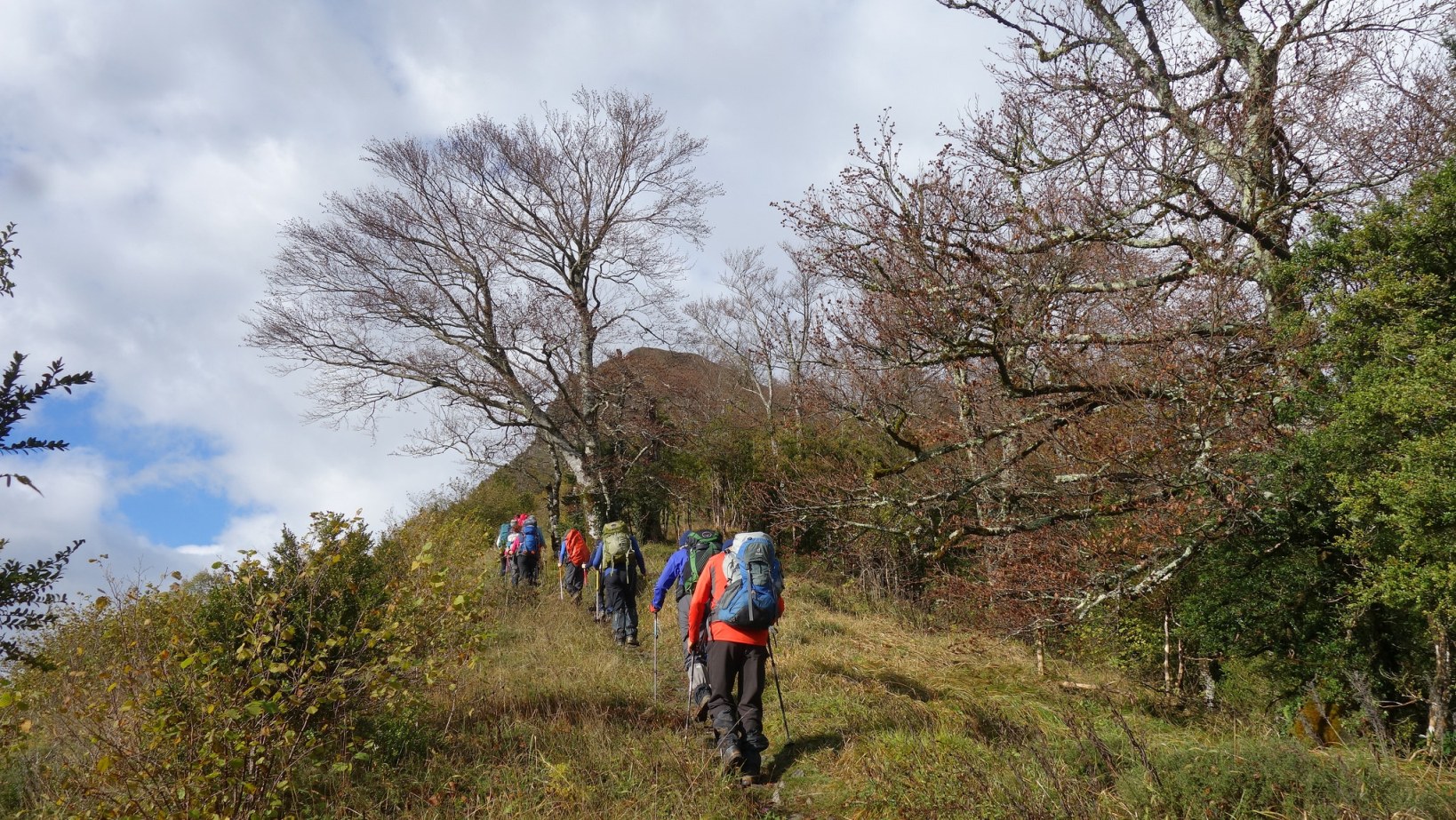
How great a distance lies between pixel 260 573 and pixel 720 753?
10.0ft

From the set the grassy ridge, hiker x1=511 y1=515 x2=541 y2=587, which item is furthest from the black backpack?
hiker x1=511 y1=515 x2=541 y2=587

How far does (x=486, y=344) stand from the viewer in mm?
14922

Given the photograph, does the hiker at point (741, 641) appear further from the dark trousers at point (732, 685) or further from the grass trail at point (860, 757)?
the grass trail at point (860, 757)

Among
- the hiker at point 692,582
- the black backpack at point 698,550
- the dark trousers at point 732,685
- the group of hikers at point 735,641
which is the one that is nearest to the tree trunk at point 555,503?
the hiker at point 692,582

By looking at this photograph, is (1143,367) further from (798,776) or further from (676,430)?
(676,430)

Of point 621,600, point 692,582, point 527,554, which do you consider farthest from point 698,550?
point 527,554

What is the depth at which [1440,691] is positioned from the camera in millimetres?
5223

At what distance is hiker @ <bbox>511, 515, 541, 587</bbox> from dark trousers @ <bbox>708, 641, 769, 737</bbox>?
9.13m

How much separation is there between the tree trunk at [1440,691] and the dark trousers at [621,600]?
721 centimetres

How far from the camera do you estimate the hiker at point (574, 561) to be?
11.0 meters

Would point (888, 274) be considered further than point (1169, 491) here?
Yes

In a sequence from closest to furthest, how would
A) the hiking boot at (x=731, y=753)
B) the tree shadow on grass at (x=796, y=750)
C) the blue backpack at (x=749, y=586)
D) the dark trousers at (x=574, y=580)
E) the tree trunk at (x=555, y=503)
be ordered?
the hiking boot at (x=731, y=753) < the blue backpack at (x=749, y=586) < the tree shadow on grass at (x=796, y=750) < the dark trousers at (x=574, y=580) < the tree trunk at (x=555, y=503)

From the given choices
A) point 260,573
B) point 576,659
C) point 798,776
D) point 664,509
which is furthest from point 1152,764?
point 664,509

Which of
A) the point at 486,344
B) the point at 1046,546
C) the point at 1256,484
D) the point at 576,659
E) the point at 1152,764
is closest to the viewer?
the point at 1152,764
